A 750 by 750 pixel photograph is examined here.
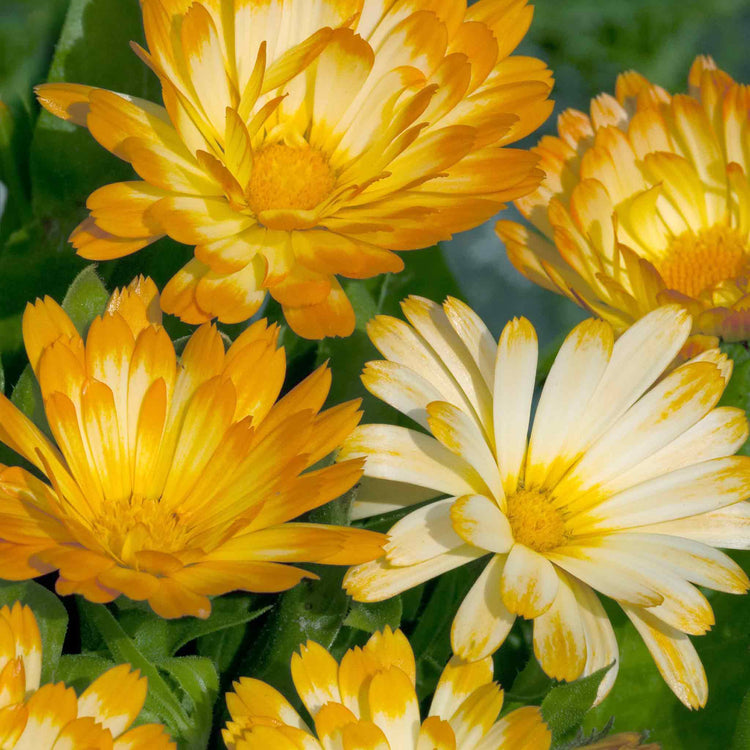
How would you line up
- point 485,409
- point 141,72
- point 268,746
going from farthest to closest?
point 141,72, point 485,409, point 268,746

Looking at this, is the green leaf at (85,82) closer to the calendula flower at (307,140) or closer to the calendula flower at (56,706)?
the calendula flower at (307,140)

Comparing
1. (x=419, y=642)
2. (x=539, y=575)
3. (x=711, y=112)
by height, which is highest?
(x=711, y=112)

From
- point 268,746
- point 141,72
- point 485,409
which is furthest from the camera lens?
point 141,72

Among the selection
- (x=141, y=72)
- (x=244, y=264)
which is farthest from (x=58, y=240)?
(x=244, y=264)

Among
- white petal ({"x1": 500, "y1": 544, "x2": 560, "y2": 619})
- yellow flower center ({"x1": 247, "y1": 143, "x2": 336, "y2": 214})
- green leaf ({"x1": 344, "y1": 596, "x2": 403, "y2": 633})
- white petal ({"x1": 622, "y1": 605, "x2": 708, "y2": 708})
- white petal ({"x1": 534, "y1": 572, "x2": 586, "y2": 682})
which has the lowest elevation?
white petal ({"x1": 622, "y1": 605, "x2": 708, "y2": 708})

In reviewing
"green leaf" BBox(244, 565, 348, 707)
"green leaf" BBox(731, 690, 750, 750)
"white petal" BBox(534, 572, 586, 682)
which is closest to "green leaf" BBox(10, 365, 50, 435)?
"green leaf" BBox(244, 565, 348, 707)

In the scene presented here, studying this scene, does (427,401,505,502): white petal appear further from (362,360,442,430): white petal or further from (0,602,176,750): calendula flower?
(0,602,176,750): calendula flower

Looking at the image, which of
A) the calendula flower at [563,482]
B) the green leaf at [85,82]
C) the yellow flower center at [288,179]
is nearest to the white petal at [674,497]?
the calendula flower at [563,482]

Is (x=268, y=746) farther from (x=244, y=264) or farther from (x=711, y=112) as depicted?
(x=711, y=112)
